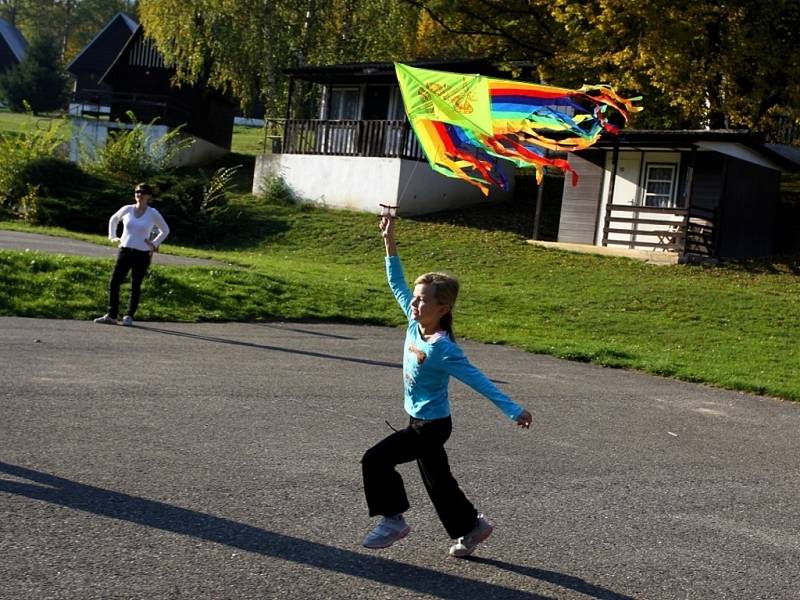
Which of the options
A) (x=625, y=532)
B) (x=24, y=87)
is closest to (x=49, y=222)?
(x=625, y=532)

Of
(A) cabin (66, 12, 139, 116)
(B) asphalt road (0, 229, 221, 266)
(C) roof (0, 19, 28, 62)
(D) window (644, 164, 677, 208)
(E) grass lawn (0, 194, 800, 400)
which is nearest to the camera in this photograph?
(E) grass lawn (0, 194, 800, 400)

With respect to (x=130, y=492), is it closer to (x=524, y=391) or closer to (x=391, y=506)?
(x=391, y=506)

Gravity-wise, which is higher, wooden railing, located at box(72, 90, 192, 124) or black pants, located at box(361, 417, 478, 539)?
wooden railing, located at box(72, 90, 192, 124)

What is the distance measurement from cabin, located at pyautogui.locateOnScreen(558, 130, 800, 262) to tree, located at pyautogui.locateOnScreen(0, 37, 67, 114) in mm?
48499

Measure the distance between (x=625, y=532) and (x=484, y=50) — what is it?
3384 cm

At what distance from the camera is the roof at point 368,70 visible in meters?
33.6

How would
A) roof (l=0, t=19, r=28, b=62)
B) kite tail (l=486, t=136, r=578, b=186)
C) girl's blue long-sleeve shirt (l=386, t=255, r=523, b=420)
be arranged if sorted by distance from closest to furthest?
girl's blue long-sleeve shirt (l=386, t=255, r=523, b=420), kite tail (l=486, t=136, r=578, b=186), roof (l=0, t=19, r=28, b=62)

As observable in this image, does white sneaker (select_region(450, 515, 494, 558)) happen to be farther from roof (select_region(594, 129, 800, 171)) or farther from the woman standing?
roof (select_region(594, 129, 800, 171))

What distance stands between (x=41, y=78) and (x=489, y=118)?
68.4 m

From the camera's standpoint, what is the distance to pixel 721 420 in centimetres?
1085

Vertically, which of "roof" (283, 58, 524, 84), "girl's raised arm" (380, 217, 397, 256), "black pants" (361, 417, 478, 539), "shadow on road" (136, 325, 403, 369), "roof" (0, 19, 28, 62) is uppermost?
"roof" (0, 19, 28, 62)

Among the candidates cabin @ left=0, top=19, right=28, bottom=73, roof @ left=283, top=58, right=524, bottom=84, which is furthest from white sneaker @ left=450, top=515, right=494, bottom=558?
cabin @ left=0, top=19, right=28, bottom=73

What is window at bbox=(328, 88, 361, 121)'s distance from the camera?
37.4 metres

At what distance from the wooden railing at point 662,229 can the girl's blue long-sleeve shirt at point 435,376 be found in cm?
2243
